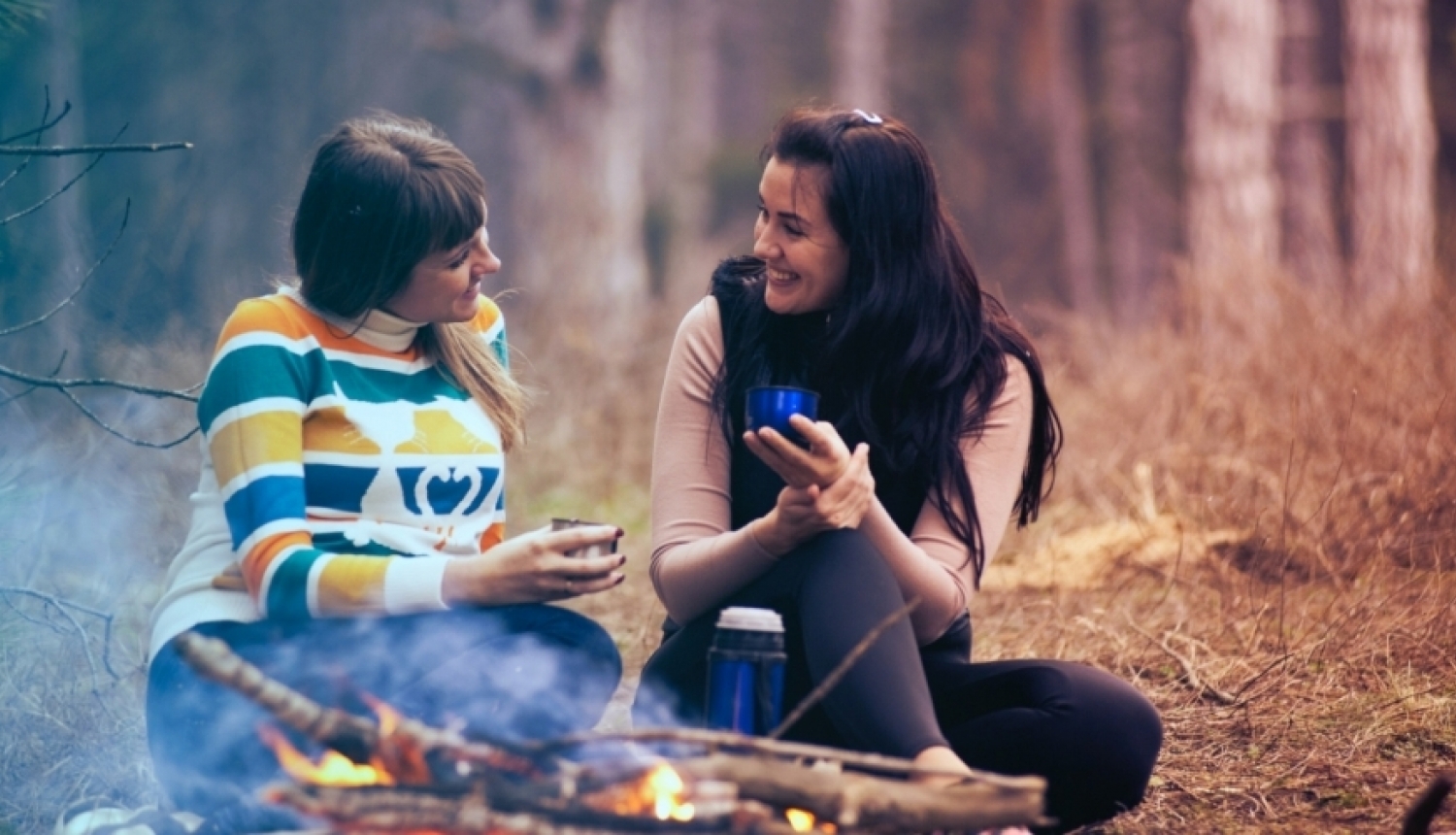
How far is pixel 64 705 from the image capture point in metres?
3.18

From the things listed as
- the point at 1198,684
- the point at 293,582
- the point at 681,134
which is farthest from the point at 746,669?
the point at 681,134

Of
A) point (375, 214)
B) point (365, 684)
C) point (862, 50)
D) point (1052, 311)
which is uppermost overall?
point (862, 50)

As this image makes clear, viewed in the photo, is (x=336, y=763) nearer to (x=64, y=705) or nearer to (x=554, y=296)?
(x=64, y=705)

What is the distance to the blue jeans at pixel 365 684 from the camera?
7.63 ft

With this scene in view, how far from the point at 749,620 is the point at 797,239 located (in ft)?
2.73

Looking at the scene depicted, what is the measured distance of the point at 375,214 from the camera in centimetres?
244

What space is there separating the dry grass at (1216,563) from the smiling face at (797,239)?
Result: 1.02m

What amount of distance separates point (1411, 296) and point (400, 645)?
5072 mm

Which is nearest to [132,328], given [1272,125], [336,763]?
[336,763]

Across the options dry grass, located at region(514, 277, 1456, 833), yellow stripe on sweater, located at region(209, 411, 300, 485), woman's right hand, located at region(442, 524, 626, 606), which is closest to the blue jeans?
woman's right hand, located at region(442, 524, 626, 606)

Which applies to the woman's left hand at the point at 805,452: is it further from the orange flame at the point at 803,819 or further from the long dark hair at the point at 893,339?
the orange flame at the point at 803,819

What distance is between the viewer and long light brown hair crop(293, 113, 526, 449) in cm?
244

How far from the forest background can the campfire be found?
92cm

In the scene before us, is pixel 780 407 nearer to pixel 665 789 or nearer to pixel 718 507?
pixel 718 507
